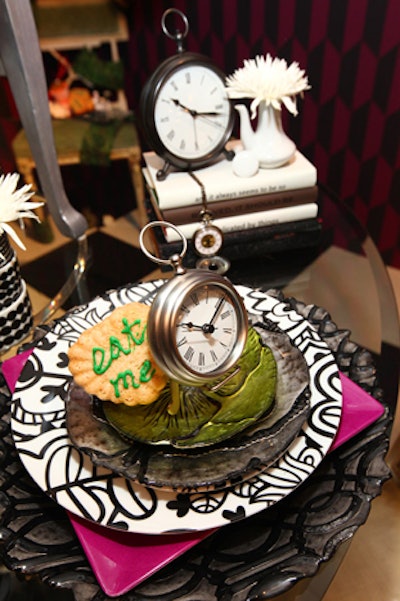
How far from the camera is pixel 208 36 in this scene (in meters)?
2.00

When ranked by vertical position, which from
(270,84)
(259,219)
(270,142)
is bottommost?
(259,219)

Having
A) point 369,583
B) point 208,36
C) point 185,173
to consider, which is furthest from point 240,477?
point 208,36

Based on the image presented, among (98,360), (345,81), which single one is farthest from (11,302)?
(345,81)

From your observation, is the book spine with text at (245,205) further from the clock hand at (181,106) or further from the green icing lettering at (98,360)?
the green icing lettering at (98,360)

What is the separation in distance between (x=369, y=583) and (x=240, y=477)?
42cm

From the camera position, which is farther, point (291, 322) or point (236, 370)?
point (291, 322)

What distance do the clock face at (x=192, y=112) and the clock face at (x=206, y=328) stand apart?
23.7 inches

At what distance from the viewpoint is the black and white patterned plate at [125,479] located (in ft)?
1.80

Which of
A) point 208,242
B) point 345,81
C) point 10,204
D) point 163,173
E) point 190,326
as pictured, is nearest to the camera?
point 190,326

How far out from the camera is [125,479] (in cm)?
59

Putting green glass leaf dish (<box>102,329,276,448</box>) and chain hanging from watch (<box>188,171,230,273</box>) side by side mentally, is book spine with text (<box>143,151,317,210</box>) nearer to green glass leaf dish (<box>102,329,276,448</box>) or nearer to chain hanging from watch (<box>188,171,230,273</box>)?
chain hanging from watch (<box>188,171,230,273</box>)

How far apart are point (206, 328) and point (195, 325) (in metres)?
0.01

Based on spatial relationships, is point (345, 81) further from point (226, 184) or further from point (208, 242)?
point (208, 242)

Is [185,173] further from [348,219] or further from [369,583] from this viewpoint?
[369,583]
